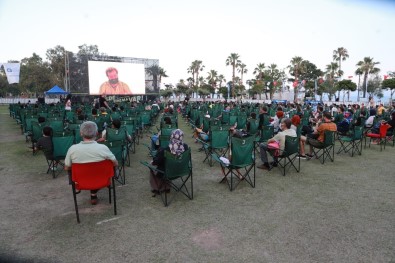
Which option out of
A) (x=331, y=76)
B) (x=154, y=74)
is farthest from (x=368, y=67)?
(x=154, y=74)

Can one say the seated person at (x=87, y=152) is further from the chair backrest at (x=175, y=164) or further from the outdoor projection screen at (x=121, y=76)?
the outdoor projection screen at (x=121, y=76)

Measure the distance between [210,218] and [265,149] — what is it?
2851mm

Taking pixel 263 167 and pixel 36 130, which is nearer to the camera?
pixel 263 167

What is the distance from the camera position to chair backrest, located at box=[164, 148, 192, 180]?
12.9 feet

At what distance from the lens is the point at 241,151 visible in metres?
4.77

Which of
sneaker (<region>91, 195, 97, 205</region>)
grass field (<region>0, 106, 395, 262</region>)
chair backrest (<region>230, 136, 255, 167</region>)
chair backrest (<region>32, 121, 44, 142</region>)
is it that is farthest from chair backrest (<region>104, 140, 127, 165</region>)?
chair backrest (<region>32, 121, 44, 142</region>)

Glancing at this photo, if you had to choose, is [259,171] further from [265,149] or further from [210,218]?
[210,218]

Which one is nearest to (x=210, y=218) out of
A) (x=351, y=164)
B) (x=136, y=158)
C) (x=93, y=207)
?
(x=93, y=207)

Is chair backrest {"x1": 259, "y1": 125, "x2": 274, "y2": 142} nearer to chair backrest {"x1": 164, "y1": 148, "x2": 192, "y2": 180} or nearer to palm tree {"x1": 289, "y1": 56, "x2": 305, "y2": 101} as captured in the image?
chair backrest {"x1": 164, "y1": 148, "x2": 192, "y2": 180}

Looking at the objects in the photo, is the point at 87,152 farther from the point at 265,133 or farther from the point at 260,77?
the point at 260,77

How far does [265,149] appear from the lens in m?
6.06

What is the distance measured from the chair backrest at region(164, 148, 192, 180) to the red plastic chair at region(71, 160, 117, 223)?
80cm

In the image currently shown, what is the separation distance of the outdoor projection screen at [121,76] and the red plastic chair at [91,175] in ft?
96.3

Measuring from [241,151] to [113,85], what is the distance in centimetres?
2963
